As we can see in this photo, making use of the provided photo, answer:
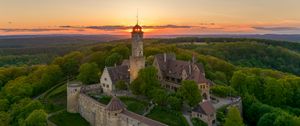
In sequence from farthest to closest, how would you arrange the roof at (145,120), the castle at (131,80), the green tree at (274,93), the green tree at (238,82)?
1. the green tree at (238,82)
2. the green tree at (274,93)
3. the castle at (131,80)
4. the roof at (145,120)

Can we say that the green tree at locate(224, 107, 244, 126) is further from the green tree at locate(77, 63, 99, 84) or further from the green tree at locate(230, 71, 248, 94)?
the green tree at locate(77, 63, 99, 84)

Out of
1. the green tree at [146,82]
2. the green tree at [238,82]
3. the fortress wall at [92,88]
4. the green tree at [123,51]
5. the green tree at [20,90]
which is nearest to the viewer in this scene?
the green tree at [146,82]

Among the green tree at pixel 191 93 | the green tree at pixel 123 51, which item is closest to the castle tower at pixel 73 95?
the green tree at pixel 191 93

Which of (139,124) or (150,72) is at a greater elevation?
(150,72)

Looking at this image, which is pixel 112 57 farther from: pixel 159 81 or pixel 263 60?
pixel 263 60

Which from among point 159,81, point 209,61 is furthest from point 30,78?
point 209,61

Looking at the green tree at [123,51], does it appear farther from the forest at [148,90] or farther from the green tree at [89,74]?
the green tree at [89,74]
